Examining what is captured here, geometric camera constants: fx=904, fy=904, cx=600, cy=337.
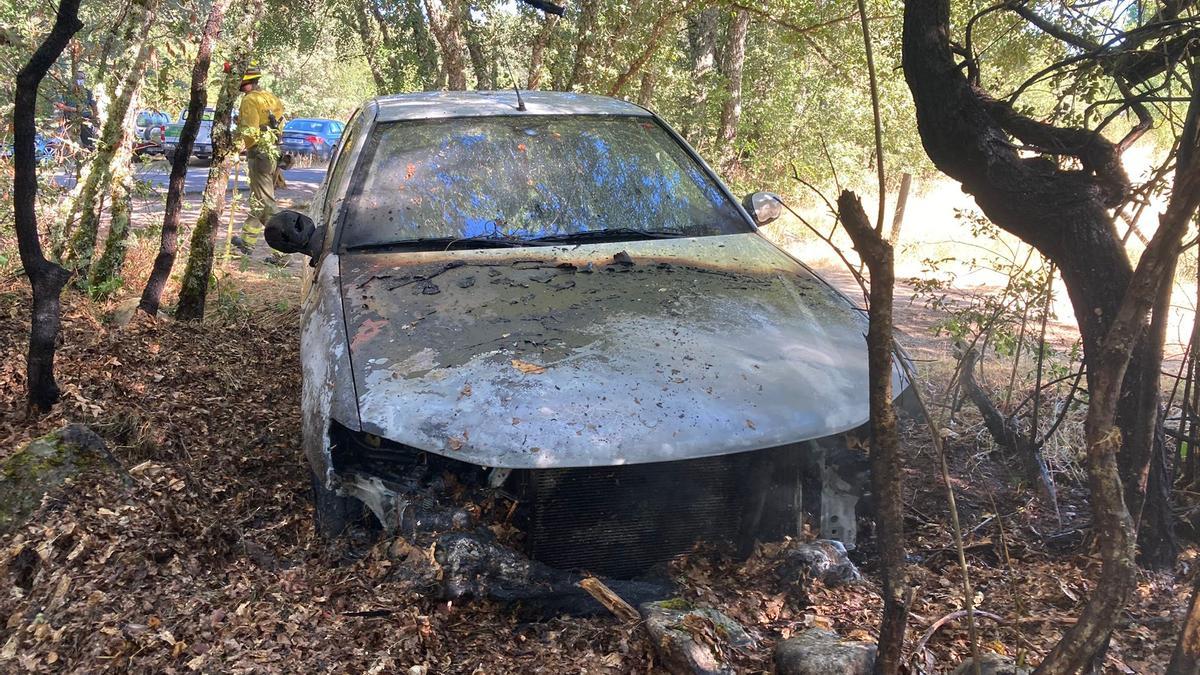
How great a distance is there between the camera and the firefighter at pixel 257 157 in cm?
777

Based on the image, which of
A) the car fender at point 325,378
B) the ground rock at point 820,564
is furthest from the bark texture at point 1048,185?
the car fender at point 325,378

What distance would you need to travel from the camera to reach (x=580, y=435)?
2.52m

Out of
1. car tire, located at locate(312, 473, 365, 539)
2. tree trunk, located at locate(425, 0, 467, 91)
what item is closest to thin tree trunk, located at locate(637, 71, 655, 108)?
tree trunk, located at locate(425, 0, 467, 91)

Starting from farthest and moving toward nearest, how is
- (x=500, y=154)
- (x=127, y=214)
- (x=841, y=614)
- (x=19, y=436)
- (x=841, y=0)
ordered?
(x=841, y=0) < (x=127, y=214) < (x=500, y=154) < (x=19, y=436) < (x=841, y=614)

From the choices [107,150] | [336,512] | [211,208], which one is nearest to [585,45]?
[211,208]

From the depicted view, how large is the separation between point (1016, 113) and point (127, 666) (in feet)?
10.9

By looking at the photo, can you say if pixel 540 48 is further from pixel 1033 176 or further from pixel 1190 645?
pixel 1190 645

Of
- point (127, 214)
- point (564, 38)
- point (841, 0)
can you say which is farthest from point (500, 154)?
point (564, 38)

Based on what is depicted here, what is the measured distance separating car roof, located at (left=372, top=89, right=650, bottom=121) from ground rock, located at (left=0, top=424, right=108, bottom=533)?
6.16 feet

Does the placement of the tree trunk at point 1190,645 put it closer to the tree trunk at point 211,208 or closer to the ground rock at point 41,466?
the ground rock at point 41,466

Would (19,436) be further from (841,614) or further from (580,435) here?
(841,614)

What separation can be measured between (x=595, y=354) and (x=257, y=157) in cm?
707

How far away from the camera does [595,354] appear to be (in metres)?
2.87

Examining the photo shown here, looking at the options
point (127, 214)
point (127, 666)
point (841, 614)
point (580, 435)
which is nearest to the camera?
point (127, 666)
